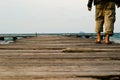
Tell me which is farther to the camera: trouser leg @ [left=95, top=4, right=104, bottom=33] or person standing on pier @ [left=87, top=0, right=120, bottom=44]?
trouser leg @ [left=95, top=4, right=104, bottom=33]

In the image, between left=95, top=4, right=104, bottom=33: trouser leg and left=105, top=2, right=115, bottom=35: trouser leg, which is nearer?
left=105, top=2, right=115, bottom=35: trouser leg

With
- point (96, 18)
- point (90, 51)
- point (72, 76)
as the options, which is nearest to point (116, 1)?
point (96, 18)

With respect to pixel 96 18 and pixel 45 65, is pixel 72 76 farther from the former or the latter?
pixel 96 18

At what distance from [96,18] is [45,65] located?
5255 mm

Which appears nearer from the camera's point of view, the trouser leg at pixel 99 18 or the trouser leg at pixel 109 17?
the trouser leg at pixel 109 17

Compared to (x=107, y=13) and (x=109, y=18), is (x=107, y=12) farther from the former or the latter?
(x=109, y=18)

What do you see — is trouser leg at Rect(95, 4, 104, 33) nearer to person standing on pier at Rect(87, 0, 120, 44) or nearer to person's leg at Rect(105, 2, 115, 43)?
person standing on pier at Rect(87, 0, 120, 44)

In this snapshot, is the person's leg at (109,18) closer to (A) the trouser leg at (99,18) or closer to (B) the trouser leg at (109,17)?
(B) the trouser leg at (109,17)

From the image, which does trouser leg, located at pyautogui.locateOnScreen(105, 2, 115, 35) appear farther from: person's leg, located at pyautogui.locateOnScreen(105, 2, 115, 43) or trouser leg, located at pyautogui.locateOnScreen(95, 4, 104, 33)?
trouser leg, located at pyautogui.locateOnScreen(95, 4, 104, 33)

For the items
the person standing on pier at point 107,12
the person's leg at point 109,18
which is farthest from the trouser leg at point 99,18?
the person's leg at point 109,18

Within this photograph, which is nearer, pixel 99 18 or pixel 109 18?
pixel 109 18

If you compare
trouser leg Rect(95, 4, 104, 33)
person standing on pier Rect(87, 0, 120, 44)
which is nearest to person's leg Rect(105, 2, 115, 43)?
person standing on pier Rect(87, 0, 120, 44)

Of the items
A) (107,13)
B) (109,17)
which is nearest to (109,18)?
(109,17)

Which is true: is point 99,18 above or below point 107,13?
below
